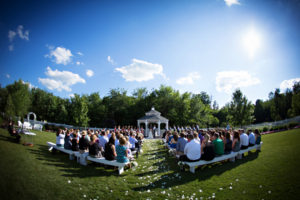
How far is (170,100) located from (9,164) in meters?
37.6

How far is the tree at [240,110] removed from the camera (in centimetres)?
2812

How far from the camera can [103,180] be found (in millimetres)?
5145

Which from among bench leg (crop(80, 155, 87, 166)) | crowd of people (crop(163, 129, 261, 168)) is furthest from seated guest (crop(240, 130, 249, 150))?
bench leg (crop(80, 155, 87, 166))

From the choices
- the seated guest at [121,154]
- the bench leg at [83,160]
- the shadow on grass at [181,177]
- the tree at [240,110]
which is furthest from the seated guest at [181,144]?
the tree at [240,110]

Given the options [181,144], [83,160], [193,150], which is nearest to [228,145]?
[181,144]

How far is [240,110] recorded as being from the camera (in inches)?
1121

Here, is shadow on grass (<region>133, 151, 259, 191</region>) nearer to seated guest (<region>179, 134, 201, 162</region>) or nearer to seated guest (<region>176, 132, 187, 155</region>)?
seated guest (<region>179, 134, 201, 162</region>)

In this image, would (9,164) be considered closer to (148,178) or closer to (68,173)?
(68,173)

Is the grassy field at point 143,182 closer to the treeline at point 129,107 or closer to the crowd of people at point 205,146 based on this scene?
the crowd of people at point 205,146

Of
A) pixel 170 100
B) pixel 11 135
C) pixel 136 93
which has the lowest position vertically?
pixel 11 135

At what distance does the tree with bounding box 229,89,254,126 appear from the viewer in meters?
28.1

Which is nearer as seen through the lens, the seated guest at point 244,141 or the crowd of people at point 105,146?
→ the crowd of people at point 105,146

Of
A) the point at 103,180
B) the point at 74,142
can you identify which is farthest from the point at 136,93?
the point at 103,180

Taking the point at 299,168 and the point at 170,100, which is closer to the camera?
the point at 299,168
